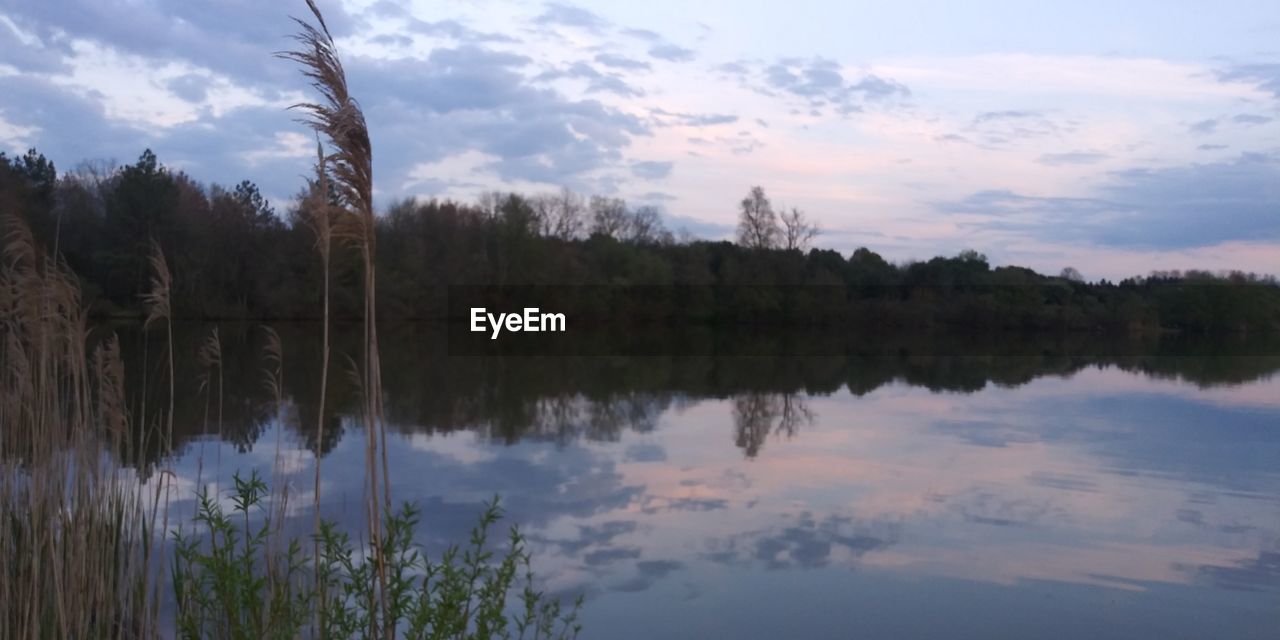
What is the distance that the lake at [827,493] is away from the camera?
17.8 feet

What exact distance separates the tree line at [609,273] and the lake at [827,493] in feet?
56.8

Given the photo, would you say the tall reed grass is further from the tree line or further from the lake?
the tree line

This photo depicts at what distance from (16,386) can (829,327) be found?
138 ft

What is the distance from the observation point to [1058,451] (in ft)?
36.0

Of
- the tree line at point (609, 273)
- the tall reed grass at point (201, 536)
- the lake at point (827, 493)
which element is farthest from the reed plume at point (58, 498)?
the tree line at point (609, 273)

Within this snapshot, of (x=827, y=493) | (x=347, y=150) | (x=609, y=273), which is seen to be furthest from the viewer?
(x=609, y=273)

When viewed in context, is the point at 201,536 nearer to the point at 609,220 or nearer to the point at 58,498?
the point at 58,498

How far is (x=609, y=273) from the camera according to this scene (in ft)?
140

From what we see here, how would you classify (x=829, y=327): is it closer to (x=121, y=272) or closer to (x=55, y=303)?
(x=121, y=272)

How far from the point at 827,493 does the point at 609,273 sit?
34647mm

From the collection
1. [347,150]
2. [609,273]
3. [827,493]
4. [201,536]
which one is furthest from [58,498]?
[609,273]

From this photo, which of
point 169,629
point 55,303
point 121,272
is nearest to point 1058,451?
point 169,629

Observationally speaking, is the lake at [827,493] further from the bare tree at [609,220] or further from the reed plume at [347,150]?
the bare tree at [609,220]

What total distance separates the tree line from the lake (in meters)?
17.3
